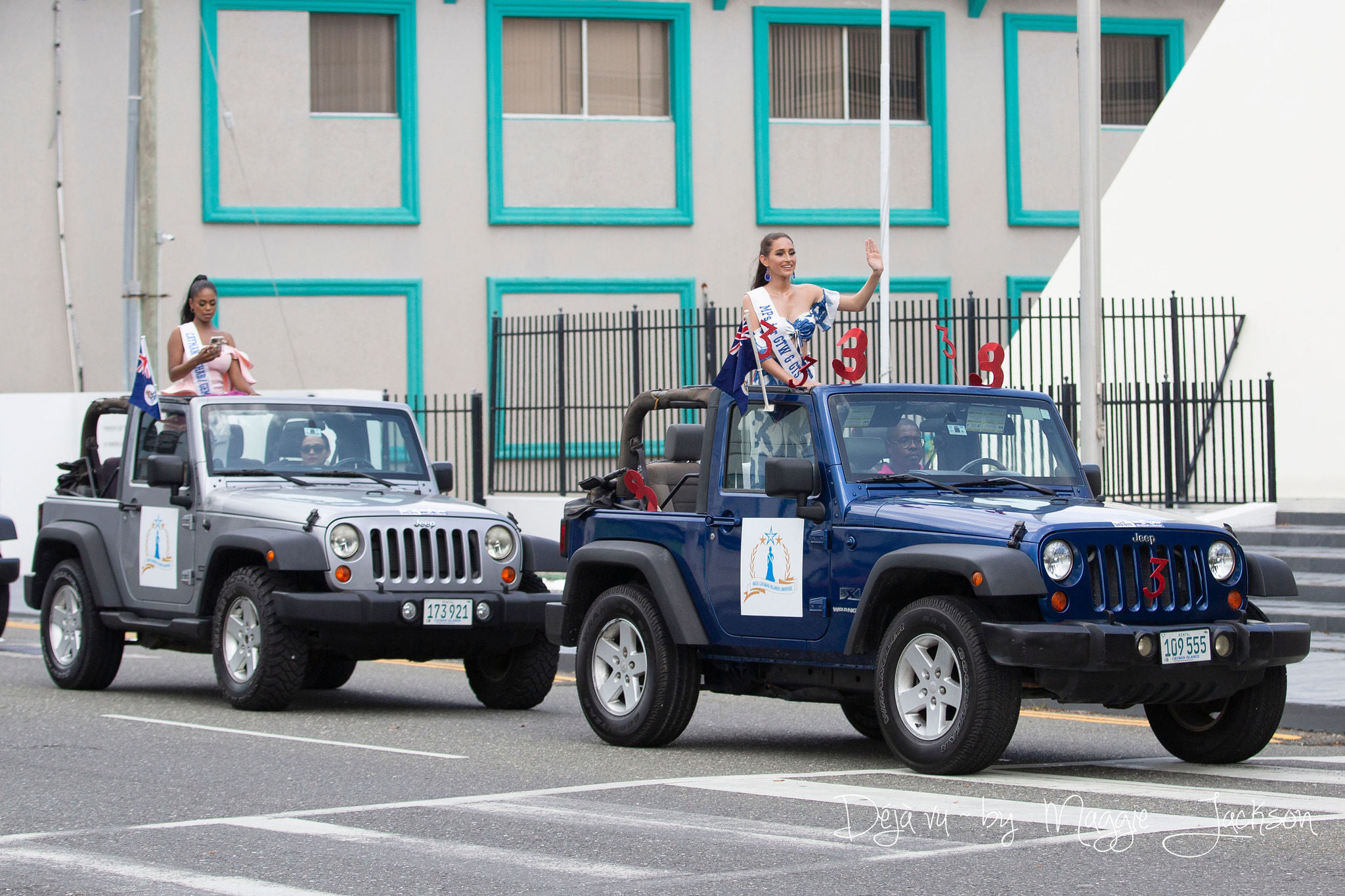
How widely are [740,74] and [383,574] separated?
17516 millimetres

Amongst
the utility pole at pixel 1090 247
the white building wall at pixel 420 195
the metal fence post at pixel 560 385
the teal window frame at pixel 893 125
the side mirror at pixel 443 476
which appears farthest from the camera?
the teal window frame at pixel 893 125

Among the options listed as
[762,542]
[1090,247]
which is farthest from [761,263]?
[1090,247]

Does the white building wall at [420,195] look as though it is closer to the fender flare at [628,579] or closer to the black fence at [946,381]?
the black fence at [946,381]

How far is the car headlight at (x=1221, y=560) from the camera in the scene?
8.32 metres

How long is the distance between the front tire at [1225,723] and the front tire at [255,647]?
4941 mm

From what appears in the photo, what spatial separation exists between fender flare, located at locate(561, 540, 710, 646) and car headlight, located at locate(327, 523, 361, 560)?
4.79 ft

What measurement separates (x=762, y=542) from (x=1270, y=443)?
37.8 feet

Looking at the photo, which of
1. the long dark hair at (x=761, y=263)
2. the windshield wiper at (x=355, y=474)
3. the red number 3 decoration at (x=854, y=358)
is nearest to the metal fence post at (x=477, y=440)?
the windshield wiper at (x=355, y=474)

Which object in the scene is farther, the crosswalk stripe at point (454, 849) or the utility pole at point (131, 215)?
the utility pole at point (131, 215)

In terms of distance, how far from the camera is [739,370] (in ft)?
31.1

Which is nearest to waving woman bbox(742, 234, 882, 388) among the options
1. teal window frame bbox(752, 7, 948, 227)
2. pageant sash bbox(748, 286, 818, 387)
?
pageant sash bbox(748, 286, 818, 387)

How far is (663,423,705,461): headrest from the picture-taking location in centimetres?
963

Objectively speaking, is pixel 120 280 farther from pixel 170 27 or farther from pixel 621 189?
pixel 621 189

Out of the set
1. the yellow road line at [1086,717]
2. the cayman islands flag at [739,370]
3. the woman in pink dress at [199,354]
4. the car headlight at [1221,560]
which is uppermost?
the woman in pink dress at [199,354]
